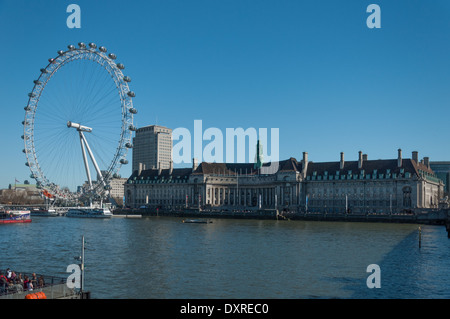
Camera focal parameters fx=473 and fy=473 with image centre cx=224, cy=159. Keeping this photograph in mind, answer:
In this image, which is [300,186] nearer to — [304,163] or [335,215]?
[304,163]

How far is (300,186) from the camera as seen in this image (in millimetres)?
148000

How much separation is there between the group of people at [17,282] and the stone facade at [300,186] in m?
109

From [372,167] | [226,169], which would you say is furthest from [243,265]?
[226,169]

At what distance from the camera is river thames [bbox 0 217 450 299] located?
1296 inches

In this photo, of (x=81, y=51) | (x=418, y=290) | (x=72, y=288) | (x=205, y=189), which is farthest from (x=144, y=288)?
(x=205, y=189)

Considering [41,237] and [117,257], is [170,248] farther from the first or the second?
[41,237]

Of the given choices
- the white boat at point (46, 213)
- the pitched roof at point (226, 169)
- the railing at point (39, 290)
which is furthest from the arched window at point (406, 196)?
the railing at point (39, 290)

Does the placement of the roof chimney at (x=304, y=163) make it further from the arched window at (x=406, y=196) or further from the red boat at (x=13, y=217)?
the red boat at (x=13, y=217)

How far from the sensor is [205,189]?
567 ft

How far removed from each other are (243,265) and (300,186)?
350 ft

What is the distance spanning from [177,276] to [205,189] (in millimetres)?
134894

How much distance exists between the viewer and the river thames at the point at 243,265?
32906 millimetres

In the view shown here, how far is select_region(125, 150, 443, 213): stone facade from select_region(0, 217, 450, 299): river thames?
63706 mm

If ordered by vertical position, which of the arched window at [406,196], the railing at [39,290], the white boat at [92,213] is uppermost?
the arched window at [406,196]
